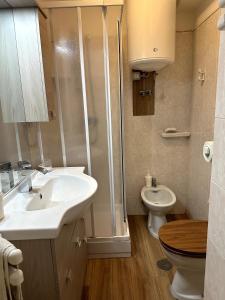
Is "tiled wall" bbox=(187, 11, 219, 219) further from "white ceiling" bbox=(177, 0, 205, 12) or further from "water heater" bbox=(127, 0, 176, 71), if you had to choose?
"water heater" bbox=(127, 0, 176, 71)

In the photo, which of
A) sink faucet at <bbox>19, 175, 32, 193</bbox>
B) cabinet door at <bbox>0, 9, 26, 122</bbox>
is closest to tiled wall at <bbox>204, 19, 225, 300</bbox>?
sink faucet at <bbox>19, 175, 32, 193</bbox>

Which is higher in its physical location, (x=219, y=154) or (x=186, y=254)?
(x=219, y=154)

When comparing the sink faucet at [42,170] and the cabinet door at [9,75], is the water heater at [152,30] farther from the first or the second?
the sink faucet at [42,170]

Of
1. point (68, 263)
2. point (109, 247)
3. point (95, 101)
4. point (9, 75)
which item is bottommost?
→ point (109, 247)

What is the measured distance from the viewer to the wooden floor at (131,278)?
1553 millimetres

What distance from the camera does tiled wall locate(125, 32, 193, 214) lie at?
2324 mm

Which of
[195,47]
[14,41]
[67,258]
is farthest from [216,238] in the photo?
[195,47]

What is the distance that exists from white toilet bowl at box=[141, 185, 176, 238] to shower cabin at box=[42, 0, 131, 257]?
0.39m

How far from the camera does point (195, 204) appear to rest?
2326 mm

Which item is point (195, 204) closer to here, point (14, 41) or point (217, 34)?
point (217, 34)

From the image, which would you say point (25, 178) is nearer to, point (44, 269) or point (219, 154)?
point (44, 269)

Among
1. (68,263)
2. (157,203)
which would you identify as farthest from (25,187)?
(157,203)

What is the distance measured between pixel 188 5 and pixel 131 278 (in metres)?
2.51

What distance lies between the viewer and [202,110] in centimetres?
209
